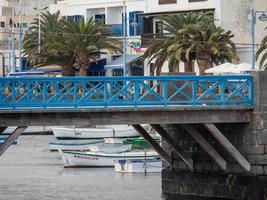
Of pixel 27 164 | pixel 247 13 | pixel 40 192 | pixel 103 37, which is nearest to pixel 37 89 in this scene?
pixel 40 192

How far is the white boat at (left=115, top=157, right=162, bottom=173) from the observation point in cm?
5875

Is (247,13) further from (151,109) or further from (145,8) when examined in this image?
(151,109)

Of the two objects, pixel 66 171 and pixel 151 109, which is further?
pixel 66 171

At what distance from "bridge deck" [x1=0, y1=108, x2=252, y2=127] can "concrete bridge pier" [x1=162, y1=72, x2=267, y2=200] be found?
576 mm

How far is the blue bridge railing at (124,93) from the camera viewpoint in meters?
36.3

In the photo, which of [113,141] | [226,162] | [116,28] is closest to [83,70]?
[116,28]

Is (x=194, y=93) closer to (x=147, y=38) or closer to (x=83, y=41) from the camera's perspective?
(x=147, y=38)

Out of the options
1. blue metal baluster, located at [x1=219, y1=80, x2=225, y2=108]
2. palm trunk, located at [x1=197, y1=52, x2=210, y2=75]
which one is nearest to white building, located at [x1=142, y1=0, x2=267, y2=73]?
palm trunk, located at [x1=197, y1=52, x2=210, y2=75]

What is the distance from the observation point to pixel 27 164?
65312mm

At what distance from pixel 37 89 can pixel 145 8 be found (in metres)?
51.6

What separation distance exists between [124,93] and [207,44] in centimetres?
3652

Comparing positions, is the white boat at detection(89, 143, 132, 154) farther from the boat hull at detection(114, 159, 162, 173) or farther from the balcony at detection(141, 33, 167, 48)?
the balcony at detection(141, 33, 167, 48)

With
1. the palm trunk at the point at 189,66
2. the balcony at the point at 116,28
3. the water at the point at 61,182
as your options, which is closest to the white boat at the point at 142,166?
the water at the point at 61,182

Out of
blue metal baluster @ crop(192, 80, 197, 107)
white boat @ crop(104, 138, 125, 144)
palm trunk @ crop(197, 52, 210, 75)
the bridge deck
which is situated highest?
palm trunk @ crop(197, 52, 210, 75)
